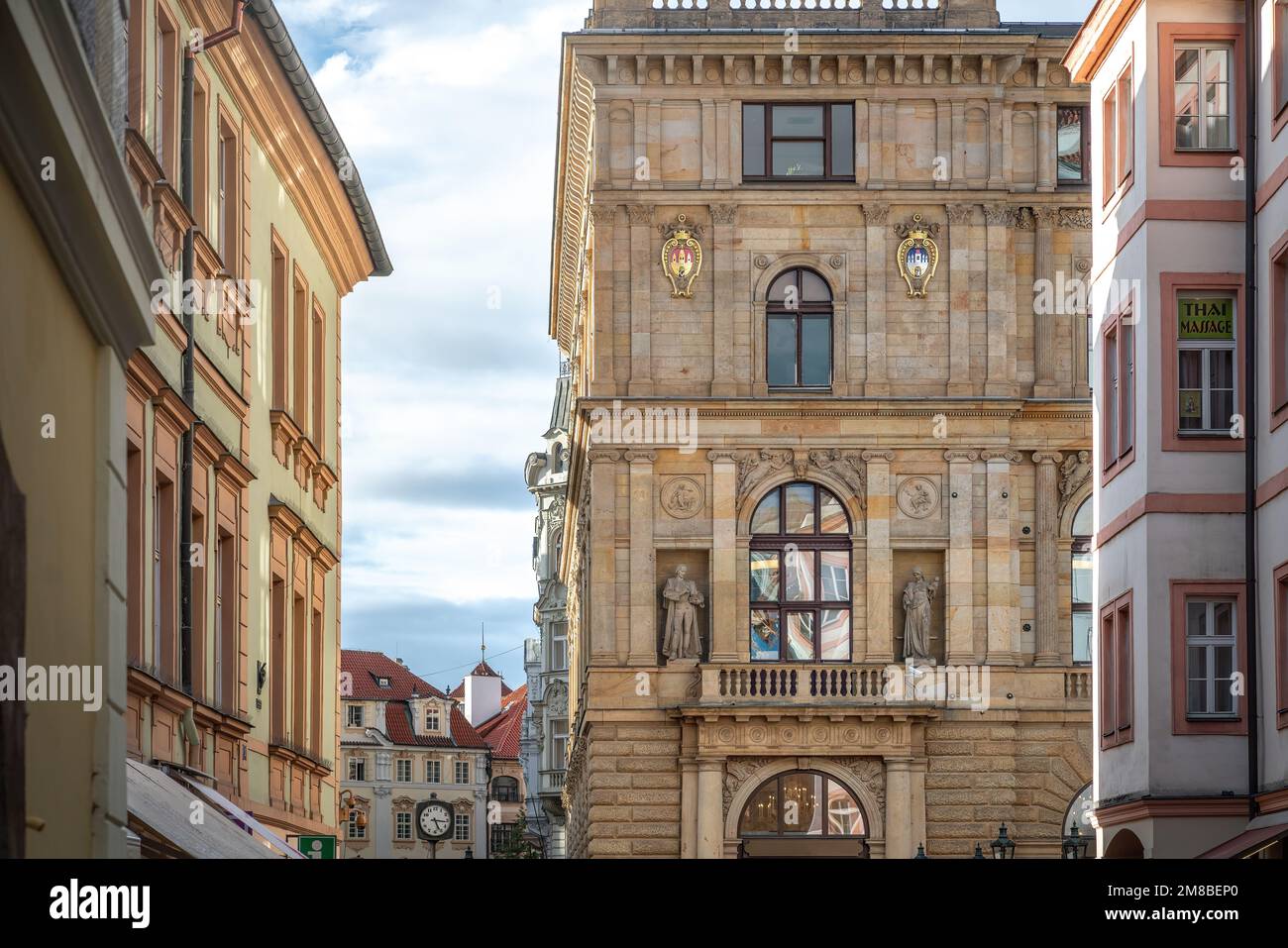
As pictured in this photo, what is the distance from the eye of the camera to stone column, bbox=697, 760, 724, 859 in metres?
49.2

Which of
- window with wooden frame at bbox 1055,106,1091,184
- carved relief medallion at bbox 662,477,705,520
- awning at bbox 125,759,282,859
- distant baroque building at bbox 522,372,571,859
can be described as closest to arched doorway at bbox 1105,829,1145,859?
awning at bbox 125,759,282,859

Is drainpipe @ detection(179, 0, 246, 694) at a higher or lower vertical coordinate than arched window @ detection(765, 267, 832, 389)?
lower

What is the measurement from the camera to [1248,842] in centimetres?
2600

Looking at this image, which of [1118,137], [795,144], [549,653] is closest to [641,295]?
[795,144]

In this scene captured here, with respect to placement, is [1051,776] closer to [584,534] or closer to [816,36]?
[584,534]

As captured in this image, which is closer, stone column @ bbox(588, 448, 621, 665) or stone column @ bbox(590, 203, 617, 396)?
stone column @ bbox(588, 448, 621, 665)

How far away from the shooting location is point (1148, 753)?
94.4 feet

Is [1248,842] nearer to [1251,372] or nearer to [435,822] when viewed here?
[1251,372]

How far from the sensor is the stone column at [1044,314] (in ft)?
171

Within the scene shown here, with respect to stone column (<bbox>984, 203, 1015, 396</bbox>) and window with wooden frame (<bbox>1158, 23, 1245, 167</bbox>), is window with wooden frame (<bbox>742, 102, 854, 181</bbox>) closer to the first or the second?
stone column (<bbox>984, 203, 1015, 396</bbox>)

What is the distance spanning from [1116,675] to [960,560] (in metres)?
20.2

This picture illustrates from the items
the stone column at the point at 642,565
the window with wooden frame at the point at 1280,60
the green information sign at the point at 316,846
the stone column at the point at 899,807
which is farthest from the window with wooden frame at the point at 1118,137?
the stone column at the point at 899,807

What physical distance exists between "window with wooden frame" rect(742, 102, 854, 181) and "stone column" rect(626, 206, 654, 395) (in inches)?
104

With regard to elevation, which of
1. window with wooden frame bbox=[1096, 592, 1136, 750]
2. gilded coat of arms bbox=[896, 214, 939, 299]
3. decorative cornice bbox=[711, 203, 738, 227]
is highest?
decorative cornice bbox=[711, 203, 738, 227]
